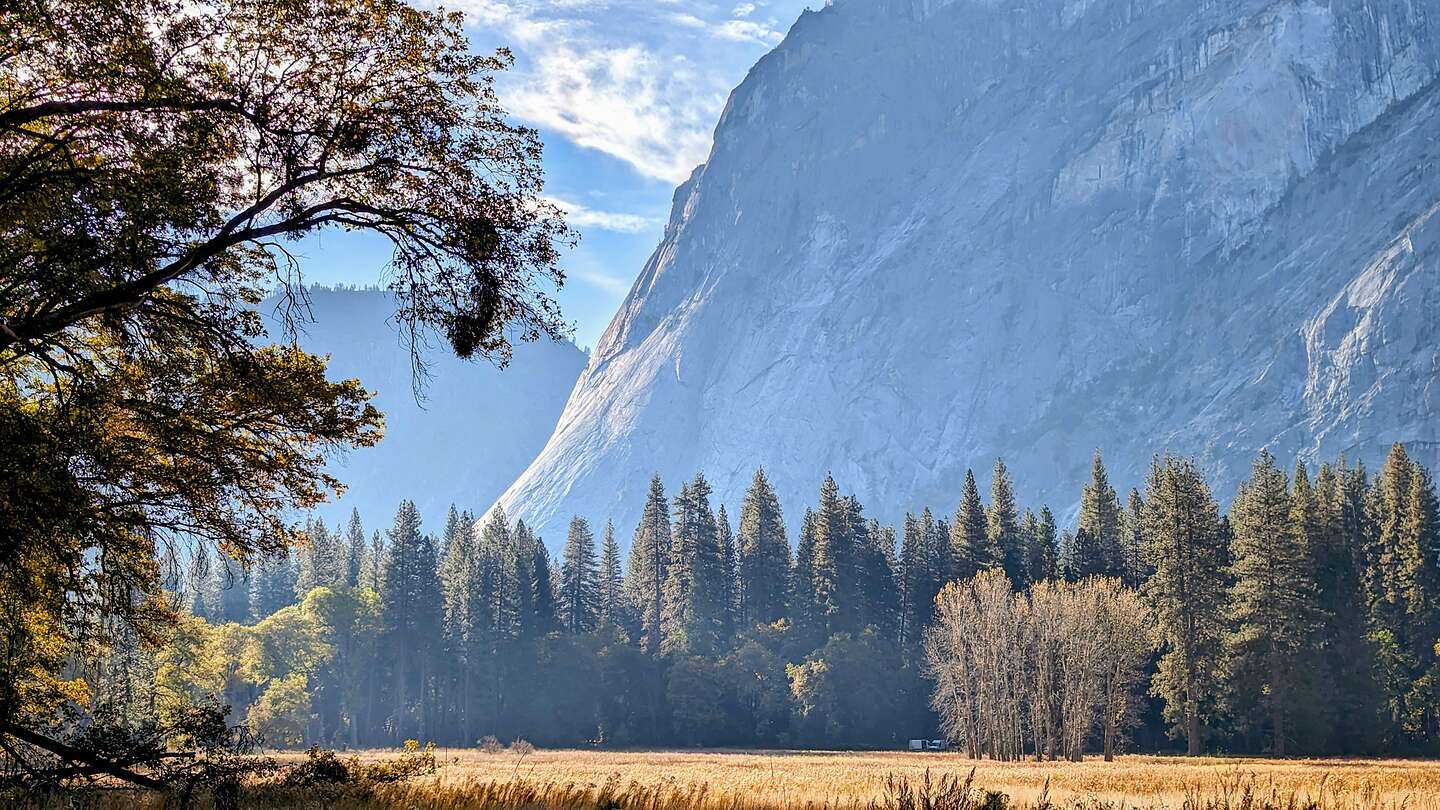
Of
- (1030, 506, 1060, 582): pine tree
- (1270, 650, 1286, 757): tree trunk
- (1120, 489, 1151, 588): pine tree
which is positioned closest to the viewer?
(1270, 650, 1286, 757): tree trunk

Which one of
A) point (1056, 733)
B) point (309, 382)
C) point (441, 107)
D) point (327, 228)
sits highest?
point (441, 107)

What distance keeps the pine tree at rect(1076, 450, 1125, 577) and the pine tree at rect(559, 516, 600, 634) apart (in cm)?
4500

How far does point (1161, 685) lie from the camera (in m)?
73.4

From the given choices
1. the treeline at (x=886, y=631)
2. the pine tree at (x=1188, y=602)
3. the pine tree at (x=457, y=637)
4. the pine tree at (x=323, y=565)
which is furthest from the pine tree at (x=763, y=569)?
the pine tree at (x=323, y=565)

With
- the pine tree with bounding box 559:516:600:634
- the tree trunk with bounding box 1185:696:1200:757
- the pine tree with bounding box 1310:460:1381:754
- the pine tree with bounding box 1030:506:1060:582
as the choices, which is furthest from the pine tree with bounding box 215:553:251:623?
the pine tree with bounding box 1310:460:1381:754

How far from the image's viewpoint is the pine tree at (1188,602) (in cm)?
7219

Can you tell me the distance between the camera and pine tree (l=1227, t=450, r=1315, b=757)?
72.6 meters

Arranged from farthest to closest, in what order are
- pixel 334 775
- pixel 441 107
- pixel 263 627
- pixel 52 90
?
pixel 263 627
pixel 334 775
pixel 441 107
pixel 52 90

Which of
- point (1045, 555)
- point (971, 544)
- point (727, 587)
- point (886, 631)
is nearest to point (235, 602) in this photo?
point (727, 587)

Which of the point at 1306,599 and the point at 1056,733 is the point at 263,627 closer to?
the point at 1056,733

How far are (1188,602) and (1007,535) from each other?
26.9m

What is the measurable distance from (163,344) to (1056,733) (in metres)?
61.4

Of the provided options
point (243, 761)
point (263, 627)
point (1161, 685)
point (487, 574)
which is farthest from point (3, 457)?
point (487, 574)

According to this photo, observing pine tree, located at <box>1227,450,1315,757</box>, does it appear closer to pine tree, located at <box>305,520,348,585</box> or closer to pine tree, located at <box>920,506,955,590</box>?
pine tree, located at <box>920,506,955,590</box>
